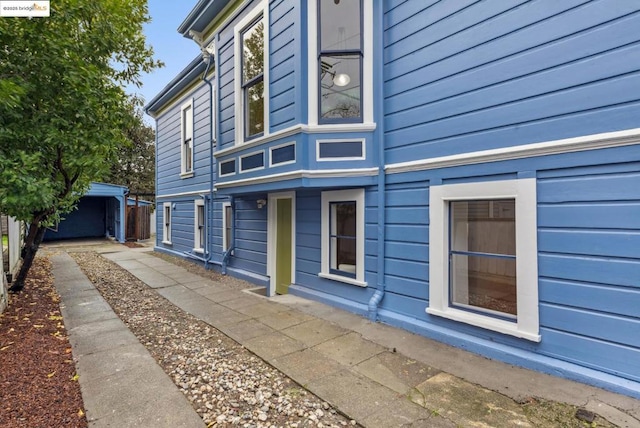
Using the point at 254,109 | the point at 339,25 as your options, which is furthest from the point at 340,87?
the point at 254,109

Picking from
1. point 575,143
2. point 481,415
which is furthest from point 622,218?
point 481,415

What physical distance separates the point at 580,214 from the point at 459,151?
130 centimetres

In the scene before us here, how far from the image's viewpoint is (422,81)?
407 centimetres

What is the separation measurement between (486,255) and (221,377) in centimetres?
296

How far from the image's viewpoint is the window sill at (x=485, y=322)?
10.4 ft

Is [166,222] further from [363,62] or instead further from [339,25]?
[363,62]

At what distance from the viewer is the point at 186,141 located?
10414 mm

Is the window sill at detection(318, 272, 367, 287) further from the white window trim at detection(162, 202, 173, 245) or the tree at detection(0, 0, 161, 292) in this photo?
the white window trim at detection(162, 202, 173, 245)

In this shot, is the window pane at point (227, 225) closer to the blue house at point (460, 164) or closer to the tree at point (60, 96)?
the blue house at point (460, 164)

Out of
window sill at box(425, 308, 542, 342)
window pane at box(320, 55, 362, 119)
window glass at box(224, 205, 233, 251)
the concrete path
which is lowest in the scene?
the concrete path

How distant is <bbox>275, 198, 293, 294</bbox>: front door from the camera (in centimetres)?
634

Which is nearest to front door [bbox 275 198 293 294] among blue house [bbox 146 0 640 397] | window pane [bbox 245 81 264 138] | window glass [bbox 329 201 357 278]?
blue house [bbox 146 0 640 397]

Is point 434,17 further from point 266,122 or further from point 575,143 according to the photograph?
point 266,122

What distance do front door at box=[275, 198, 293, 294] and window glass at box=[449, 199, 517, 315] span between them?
10.7 feet
